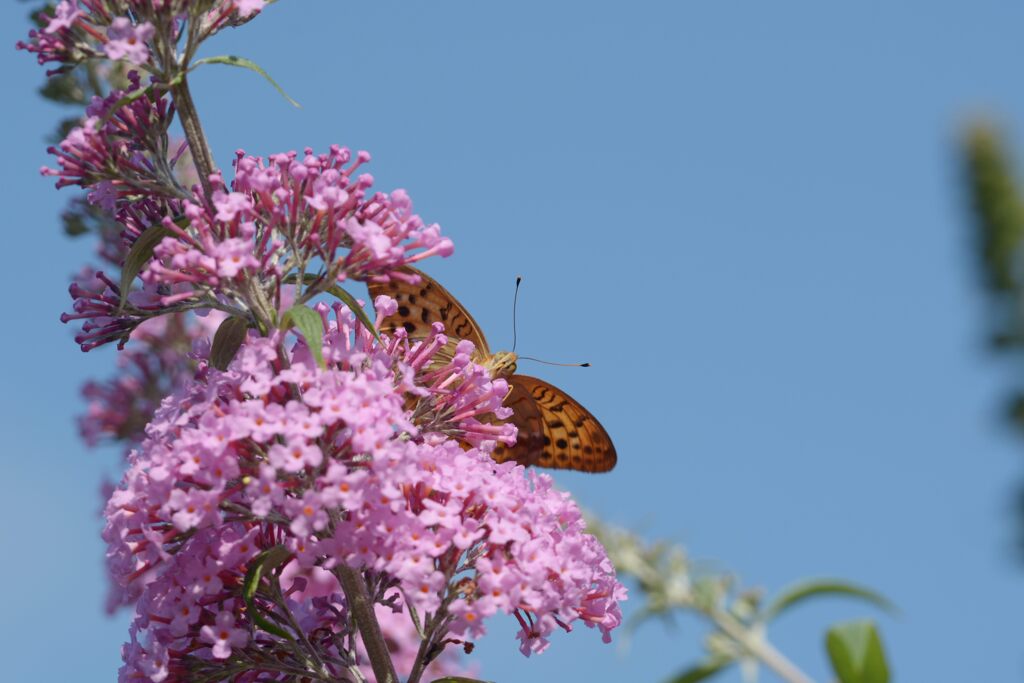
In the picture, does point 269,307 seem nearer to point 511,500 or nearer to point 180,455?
point 180,455

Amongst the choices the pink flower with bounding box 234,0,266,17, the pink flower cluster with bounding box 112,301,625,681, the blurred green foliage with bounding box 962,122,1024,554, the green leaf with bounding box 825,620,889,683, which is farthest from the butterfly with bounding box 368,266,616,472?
the blurred green foliage with bounding box 962,122,1024,554

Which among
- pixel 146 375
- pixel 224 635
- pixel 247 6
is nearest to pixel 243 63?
pixel 247 6

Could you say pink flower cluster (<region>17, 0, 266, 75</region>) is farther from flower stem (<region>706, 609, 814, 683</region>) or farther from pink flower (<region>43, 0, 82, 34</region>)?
flower stem (<region>706, 609, 814, 683</region>)

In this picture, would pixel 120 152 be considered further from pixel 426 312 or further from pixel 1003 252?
pixel 1003 252

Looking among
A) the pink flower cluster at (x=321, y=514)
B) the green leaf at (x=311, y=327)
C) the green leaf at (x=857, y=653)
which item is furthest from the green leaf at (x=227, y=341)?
the green leaf at (x=857, y=653)

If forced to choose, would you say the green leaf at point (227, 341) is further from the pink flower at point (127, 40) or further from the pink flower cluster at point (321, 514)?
the pink flower at point (127, 40)

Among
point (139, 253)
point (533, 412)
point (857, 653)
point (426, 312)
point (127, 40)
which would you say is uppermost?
point (127, 40)
